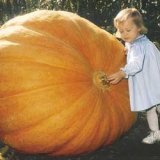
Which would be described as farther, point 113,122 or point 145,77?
point 145,77

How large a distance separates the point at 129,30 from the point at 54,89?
103cm

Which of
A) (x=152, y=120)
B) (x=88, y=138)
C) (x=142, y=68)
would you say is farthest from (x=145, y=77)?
(x=88, y=138)

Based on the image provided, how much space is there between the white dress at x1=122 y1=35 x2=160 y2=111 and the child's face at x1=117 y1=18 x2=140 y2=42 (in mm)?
45

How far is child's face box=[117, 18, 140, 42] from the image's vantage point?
3.76 m

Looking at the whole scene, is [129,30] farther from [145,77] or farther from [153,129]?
[153,129]

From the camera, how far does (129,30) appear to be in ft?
12.5

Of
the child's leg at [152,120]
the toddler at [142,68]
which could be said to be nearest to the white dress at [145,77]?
the toddler at [142,68]

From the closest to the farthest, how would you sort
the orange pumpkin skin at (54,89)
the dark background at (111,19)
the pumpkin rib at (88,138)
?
1. the orange pumpkin skin at (54,89)
2. the pumpkin rib at (88,138)
3. the dark background at (111,19)

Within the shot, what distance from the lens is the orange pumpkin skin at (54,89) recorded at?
123 inches

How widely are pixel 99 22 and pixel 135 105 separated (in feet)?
10.7

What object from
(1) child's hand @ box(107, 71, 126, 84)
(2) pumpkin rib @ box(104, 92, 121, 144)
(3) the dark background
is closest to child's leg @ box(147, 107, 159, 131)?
(3) the dark background

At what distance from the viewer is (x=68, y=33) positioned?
3.42m

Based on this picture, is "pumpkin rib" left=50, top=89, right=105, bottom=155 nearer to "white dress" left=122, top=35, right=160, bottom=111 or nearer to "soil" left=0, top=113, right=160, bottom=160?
"soil" left=0, top=113, right=160, bottom=160

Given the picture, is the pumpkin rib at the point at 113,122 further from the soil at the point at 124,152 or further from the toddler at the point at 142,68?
the toddler at the point at 142,68
